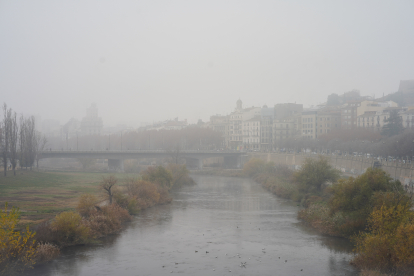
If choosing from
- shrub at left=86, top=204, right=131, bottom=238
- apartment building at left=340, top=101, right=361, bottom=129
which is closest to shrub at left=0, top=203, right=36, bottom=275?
shrub at left=86, top=204, right=131, bottom=238

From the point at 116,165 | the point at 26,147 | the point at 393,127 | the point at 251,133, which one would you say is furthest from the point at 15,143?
the point at 251,133

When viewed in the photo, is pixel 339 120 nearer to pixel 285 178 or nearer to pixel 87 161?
pixel 285 178

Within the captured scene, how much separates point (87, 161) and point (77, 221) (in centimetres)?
5850

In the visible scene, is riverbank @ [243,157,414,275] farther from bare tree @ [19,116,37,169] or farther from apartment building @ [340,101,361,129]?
apartment building @ [340,101,361,129]

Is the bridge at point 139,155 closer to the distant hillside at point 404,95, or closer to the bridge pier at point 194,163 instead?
the bridge pier at point 194,163

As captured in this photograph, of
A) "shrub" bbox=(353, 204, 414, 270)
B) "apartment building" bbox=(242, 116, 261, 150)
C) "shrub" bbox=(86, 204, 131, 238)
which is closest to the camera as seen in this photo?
"shrub" bbox=(353, 204, 414, 270)

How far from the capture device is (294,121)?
101m

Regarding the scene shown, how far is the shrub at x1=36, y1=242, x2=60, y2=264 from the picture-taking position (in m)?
18.5

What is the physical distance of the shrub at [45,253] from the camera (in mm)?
18484

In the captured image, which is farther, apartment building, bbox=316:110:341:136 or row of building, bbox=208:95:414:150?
apartment building, bbox=316:110:341:136

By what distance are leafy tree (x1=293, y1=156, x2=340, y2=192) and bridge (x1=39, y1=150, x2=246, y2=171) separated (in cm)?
3188

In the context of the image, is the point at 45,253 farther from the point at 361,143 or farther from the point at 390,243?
the point at 361,143

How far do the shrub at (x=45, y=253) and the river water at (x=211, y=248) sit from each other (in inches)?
12.6

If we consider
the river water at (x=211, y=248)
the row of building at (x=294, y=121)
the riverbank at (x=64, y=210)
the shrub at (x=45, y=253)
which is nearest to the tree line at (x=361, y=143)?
the row of building at (x=294, y=121)
